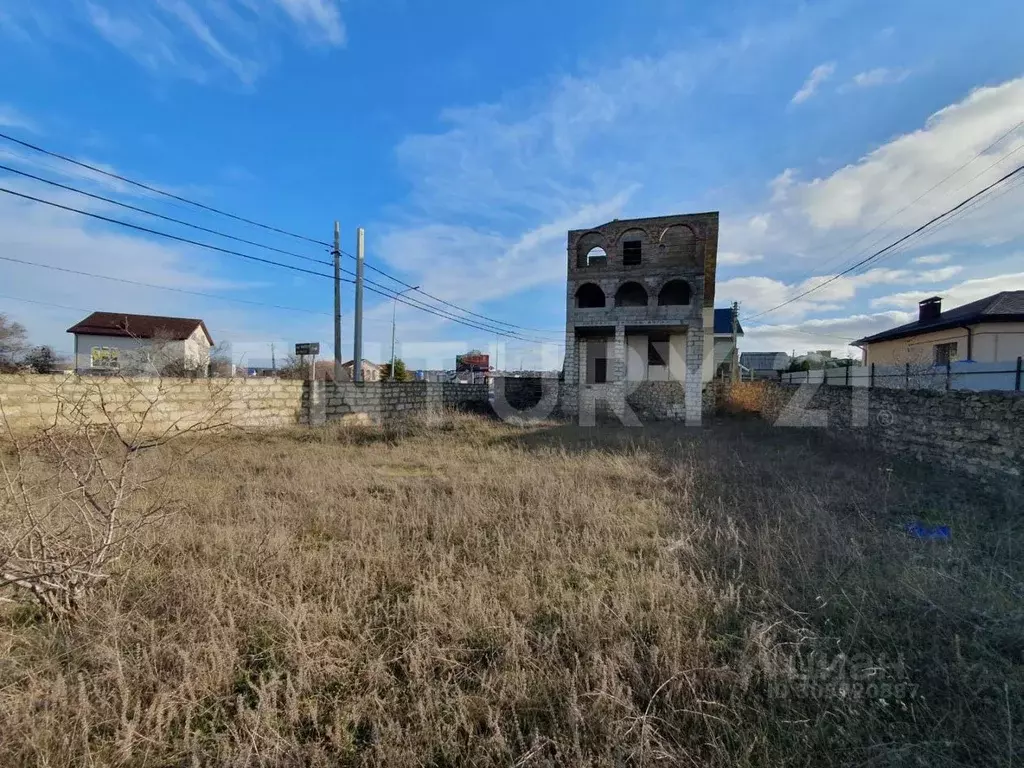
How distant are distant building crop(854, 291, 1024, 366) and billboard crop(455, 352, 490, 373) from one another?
32.4 metres

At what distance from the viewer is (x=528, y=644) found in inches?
81.2

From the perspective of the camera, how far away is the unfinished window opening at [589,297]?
17.2 m

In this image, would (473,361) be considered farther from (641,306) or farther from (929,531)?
(929,531)

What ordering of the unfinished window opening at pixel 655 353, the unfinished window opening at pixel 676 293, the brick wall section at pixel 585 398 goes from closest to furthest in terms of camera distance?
the brick wall section at pixel 585 398 < the unfinished window opening at pixel 676 293 < the unfinished window opening at pixel 655 353

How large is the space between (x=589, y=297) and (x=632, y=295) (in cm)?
215

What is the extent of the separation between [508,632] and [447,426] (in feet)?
29.9

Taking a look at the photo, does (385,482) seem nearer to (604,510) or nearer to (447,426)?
(604,510)

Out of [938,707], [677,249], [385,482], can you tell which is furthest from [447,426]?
[677,249]

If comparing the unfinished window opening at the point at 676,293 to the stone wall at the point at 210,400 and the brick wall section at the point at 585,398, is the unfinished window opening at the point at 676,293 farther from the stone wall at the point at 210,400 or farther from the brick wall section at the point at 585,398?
the stone wall at the point at 210,400

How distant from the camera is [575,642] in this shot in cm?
207

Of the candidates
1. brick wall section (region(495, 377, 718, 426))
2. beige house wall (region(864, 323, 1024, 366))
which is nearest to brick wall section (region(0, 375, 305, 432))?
brick wall section (region(495, 377, 718, 426))

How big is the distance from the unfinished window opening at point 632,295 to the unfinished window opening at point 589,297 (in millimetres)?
793

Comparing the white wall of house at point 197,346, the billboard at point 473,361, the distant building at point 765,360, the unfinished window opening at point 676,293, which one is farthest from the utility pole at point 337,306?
the distant building at point 765,360

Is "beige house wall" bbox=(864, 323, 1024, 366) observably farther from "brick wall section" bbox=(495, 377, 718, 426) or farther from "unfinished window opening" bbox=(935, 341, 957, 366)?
"brick wall section" bbox=(495, 377, 718, 426)
